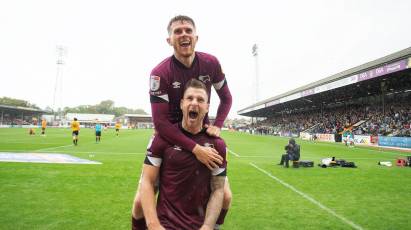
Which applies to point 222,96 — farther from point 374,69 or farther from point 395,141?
point 395,141

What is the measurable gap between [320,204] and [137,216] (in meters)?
5.12

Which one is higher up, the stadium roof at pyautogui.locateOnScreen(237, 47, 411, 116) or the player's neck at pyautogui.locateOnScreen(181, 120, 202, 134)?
the stadium roof at pyautogui.locateOnScreen(237, 47, 411, 116)

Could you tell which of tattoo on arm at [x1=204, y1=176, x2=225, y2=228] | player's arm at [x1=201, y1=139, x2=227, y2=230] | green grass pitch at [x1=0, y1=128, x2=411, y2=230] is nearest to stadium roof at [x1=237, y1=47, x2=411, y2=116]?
green grass pitch at [x1=0, y1=128, x2=411, y2=230]

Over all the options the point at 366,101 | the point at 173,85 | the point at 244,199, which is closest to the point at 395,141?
the point at 366,101

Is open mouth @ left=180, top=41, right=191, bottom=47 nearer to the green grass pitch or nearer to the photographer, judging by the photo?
the green grass pitch

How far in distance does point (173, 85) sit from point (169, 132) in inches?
24.5

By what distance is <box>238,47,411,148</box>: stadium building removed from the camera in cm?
2762

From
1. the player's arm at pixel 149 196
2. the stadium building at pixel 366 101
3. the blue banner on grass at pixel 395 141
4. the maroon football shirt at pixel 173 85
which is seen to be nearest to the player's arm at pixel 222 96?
the maroon football shirt at pixel 173 85

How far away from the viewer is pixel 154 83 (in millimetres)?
3330

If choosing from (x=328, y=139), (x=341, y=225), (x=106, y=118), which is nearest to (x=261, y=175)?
(x=341, y=225)

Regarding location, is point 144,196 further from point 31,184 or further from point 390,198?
point 390,198

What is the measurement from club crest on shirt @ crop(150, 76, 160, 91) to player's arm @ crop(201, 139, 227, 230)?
0.87m

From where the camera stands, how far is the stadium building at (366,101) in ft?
90.6

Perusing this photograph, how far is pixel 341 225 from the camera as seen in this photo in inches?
223
